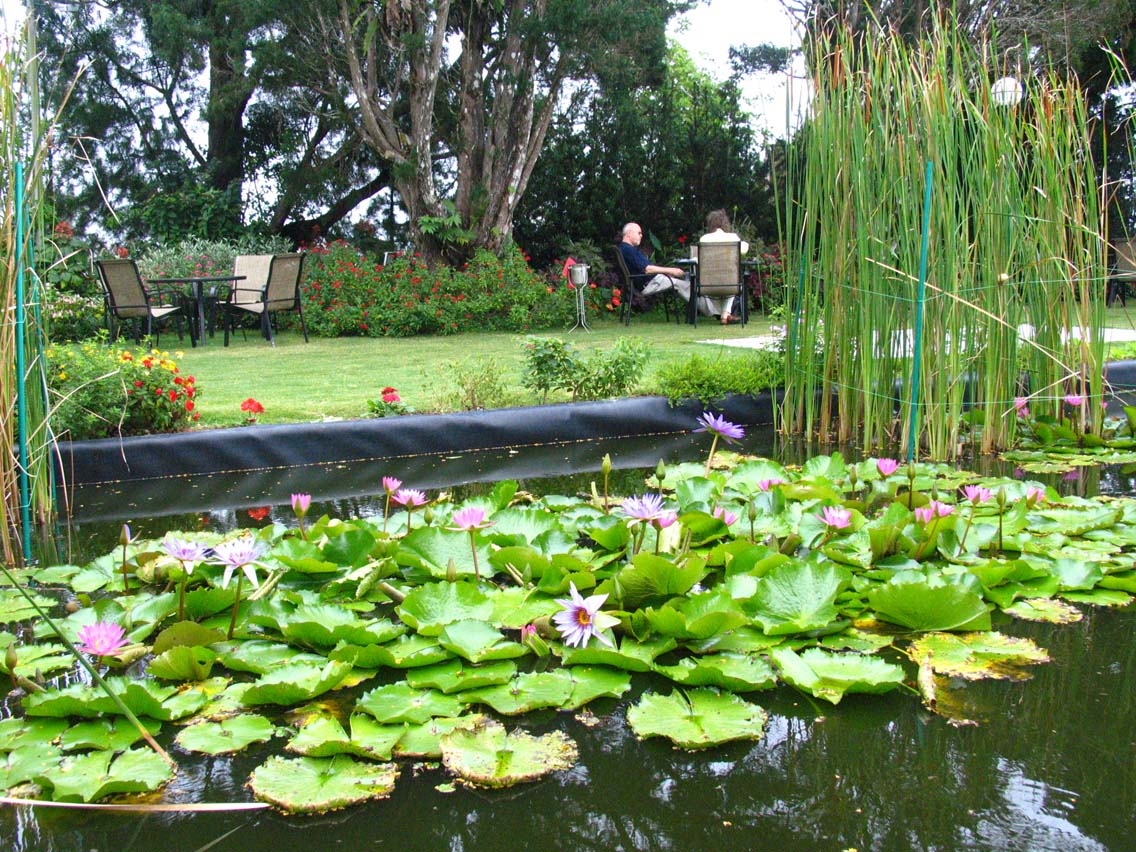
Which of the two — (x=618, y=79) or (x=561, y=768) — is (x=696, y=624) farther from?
(x=618, y=79)

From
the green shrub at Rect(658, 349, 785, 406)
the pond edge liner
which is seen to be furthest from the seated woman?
the pond edge liner

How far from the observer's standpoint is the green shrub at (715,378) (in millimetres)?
4438

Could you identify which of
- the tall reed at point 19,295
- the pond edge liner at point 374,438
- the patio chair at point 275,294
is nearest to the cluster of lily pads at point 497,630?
the tall reed at point 19,295

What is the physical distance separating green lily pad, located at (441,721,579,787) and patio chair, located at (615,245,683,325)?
27.0ft

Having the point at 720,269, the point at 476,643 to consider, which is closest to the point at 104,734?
the point at 476,643

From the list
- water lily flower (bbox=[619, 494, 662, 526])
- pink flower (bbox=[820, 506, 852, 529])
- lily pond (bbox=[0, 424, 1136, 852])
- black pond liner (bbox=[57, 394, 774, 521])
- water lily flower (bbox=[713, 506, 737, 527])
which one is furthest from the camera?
black pond liner (bbox=[57, 394, 774, 521])

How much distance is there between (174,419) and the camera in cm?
389

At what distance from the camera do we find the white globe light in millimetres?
3395

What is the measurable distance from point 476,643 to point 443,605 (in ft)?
0.57

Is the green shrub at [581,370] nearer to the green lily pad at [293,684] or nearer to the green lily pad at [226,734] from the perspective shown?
the green lily pad at [293,684]

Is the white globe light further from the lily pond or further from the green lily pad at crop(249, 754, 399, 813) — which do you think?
the green lily pad at crop(249, 754, 399, 813)

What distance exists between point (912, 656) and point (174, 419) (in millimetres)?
3126

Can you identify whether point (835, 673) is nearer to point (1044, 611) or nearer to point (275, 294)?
point (1044, 611)

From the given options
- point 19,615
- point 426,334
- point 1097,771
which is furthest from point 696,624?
point 426,334
